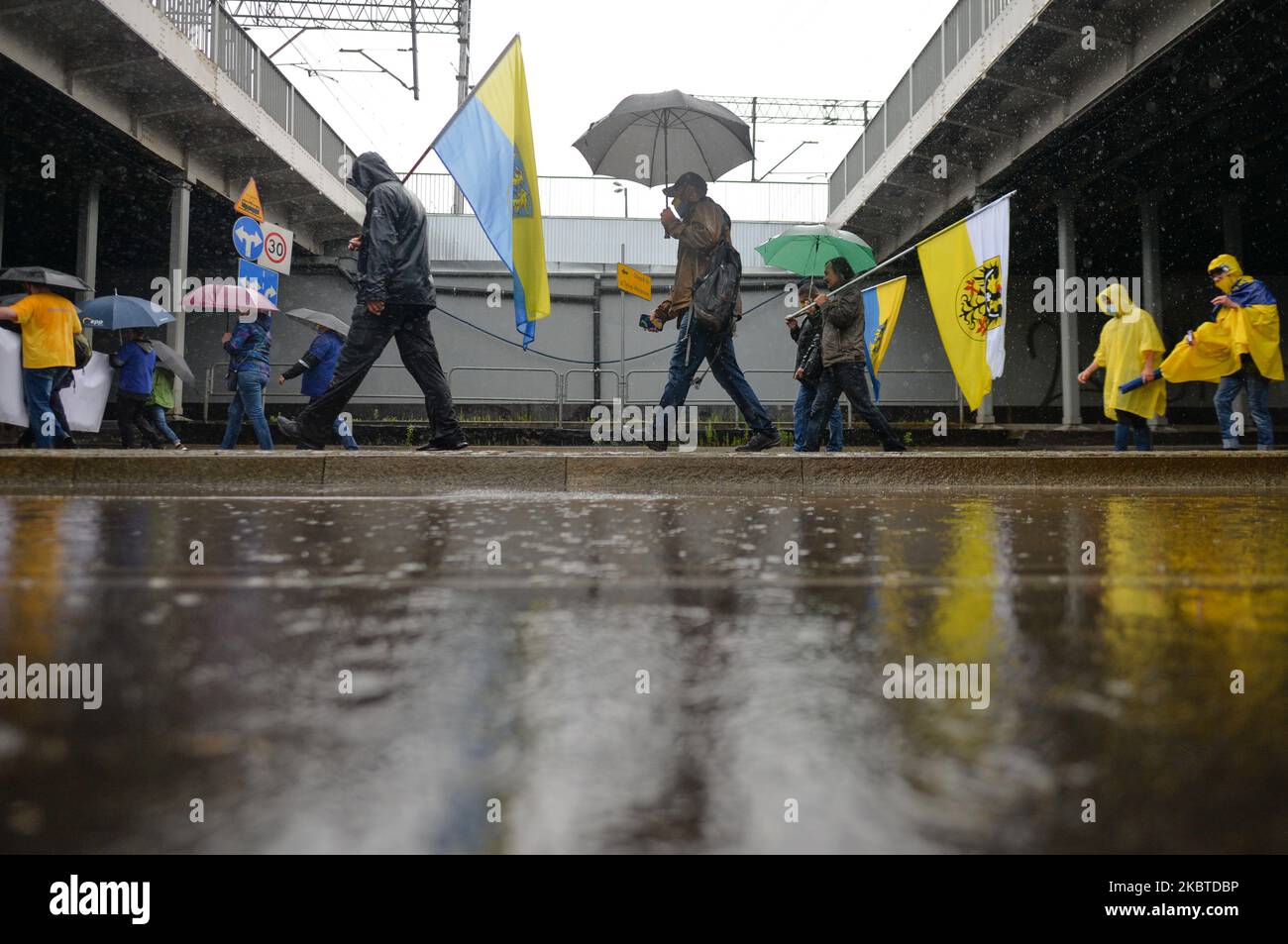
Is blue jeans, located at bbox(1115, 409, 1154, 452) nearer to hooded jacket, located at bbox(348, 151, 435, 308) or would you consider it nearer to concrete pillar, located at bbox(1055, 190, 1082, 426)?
hooded jacket, located at bbox(348, 151, 435, 308)

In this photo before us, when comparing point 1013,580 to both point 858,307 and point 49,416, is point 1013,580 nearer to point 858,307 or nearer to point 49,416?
point 858,307

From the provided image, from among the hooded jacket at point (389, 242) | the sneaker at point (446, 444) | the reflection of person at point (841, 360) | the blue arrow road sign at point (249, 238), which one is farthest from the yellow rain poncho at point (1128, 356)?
the blue arrow road sign at point (249, 238)

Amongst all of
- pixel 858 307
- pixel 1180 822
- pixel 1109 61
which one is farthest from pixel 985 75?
pixel 1180 822

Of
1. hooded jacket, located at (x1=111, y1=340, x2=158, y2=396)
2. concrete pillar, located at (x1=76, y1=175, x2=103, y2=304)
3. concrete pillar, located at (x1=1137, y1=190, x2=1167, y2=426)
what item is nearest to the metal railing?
concrete pillar, located at (x1=76, y1=175, x2=103, y2=304)

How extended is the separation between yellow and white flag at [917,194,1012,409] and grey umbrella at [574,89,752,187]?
9.69ft

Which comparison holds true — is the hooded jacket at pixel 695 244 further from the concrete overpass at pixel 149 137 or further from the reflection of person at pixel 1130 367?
the concrete overpass at pixel 149 137

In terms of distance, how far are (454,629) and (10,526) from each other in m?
2.24

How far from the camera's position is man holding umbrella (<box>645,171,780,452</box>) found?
6742 millimetres

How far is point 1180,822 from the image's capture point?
2.26 ft

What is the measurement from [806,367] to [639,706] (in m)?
7.25

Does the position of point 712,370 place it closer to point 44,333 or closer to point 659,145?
→ point 659,145
